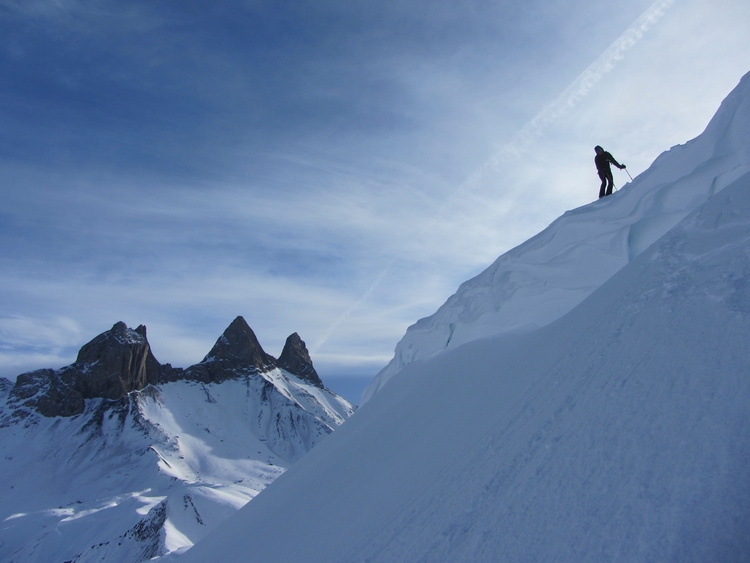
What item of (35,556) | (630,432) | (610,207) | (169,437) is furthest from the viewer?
(169,437)

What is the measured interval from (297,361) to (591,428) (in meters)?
159

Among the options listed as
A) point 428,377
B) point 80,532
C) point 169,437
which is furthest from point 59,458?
point 428,377

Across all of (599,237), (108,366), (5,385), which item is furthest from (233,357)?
(599,237)

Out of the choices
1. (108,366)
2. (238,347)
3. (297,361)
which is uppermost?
(238,347)

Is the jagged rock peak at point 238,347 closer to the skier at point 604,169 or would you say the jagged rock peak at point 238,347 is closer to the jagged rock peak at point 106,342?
the jagged rock peak at point 106,342

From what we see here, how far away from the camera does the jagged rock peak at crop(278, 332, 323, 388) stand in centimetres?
15719

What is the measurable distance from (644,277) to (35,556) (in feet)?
217

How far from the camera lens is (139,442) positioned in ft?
309

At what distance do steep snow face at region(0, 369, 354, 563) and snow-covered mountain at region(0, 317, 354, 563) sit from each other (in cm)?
22

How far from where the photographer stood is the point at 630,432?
10.8 feet

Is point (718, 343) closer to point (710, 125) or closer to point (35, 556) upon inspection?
point (710, 125)

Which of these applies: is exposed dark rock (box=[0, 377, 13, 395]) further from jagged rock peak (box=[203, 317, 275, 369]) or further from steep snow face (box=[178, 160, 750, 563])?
steep snow face (box=[178, 160, 750, 563])

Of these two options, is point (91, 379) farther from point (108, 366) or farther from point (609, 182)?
point (609, 182)

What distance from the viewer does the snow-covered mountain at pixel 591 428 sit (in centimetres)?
277
